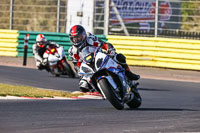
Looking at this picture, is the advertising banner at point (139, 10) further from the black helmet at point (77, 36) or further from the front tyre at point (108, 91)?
the front tyre at point (108, 91)

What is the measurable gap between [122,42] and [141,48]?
76cm

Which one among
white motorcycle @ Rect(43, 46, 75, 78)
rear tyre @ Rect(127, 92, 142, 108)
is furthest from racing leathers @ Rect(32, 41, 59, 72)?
rear tyre @ Rect(127, 92, 142, 108)

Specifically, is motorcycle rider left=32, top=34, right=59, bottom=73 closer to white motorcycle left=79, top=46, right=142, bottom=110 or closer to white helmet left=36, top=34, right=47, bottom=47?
white helmet left=36, top=34, right=47, bottom=47

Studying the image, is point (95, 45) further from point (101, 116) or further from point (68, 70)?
point (68, 70)

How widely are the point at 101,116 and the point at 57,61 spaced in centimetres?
865

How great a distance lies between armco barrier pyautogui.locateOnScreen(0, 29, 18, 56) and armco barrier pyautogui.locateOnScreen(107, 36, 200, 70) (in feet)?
13.3

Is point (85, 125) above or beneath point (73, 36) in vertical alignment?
beneath

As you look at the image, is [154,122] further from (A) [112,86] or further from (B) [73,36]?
(B) [73,36]

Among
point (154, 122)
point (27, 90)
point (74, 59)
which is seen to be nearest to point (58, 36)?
point (27, 90)

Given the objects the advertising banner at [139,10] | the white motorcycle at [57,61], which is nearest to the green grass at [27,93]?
the white motorcycle at [57,61]

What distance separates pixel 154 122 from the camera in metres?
7.85

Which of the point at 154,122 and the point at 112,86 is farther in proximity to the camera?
the point at 112,86

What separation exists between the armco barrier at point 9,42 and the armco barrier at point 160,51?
13.3 ft

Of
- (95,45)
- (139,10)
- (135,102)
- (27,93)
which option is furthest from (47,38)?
(135,102)
